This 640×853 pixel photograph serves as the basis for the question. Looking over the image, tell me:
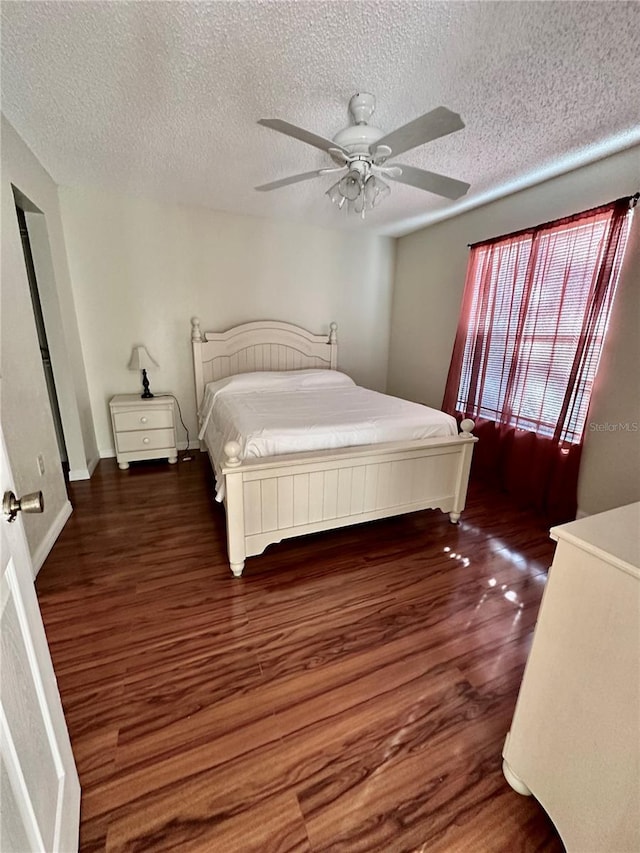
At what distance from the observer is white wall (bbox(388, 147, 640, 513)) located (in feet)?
7.34

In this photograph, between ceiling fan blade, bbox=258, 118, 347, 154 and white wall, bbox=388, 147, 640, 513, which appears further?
white wall, bbox=388, 147, 640, 513

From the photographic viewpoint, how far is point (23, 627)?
2.45 feet

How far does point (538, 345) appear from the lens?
2.75 meters

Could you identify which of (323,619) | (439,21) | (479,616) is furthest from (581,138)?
(323,619)

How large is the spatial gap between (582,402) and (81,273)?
4.22 m

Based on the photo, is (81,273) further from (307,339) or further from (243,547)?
(243,547)

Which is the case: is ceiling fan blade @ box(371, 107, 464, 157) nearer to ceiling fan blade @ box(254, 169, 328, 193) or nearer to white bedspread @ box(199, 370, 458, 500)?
ceiling fan blade @ box(254, 169, 328, 193)

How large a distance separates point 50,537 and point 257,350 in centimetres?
247

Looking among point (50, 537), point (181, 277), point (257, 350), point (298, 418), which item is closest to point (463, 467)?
point (298, 418)

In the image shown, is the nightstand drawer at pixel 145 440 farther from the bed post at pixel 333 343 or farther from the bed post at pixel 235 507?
the bed post at pixel 333 343

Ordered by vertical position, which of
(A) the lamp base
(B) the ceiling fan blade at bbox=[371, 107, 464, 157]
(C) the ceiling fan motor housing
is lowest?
(A) the lamp base

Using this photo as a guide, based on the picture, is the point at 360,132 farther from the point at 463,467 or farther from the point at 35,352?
the point at 35,352

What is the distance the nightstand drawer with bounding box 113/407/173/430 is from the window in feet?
9.29

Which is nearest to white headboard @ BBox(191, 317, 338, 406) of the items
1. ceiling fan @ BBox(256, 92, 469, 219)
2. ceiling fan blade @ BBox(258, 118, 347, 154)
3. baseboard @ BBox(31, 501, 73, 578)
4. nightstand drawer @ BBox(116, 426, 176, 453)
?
nightstand drawer @ BBox(116, 426, 176, 453)
